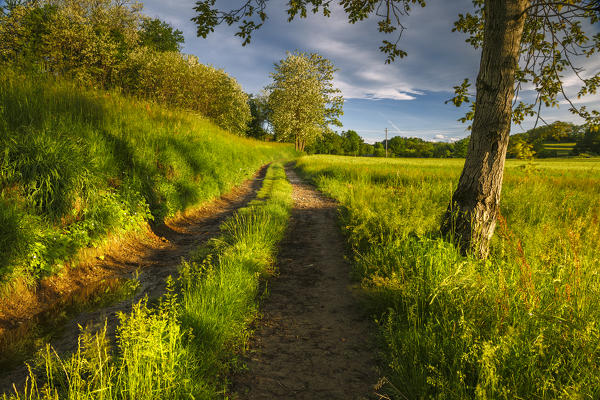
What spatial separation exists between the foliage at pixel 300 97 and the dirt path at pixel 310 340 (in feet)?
120

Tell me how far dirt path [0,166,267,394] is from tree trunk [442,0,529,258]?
4925mm

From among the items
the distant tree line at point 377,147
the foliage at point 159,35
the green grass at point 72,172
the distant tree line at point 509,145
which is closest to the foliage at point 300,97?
the distant tree line at point 509,145

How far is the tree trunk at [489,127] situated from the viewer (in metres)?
3.83

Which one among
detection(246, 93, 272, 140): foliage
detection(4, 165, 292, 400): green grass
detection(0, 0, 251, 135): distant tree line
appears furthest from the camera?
detection(246, 93, 272, 140): foliage

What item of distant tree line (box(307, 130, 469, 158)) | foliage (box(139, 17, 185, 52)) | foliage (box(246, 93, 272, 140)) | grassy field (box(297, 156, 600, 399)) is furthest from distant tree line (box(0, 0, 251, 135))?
distant tree line (box(307, 130, 469, 158))

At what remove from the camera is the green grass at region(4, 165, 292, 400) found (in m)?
1.91

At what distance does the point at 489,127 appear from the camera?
3961mm

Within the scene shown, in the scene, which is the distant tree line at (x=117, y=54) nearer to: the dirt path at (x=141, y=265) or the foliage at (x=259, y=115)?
the dirt path at (x=141, y=265)

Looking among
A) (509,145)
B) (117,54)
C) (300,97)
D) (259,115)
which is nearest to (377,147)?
(259,115)

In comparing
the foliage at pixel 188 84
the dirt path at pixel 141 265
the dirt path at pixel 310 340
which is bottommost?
the dirt path at pixel 310 340

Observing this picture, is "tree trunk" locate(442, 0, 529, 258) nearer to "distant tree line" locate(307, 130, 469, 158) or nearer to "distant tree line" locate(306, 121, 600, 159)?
"distant tree line" locate(306, 121, 600, 159)

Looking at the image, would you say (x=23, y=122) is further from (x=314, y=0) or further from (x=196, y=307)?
(x=314, y=0)

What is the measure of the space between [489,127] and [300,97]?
38.9 metres

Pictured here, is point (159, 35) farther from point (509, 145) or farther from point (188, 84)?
point (509, 145)
